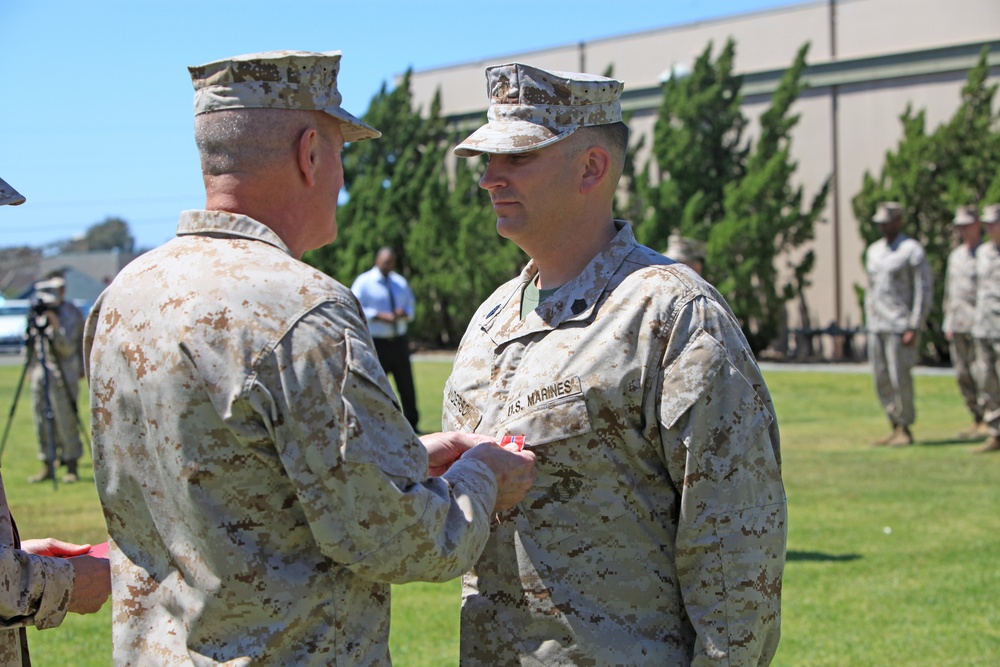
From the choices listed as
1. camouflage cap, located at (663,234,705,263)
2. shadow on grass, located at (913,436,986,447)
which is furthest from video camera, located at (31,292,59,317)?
shadow on grass, located at (913,436,986,447)

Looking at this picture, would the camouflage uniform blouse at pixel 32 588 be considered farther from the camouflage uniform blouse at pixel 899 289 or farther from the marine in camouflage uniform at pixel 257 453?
the camouflage uniform blouse at pixel 899 289

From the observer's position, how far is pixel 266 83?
243 centimetres

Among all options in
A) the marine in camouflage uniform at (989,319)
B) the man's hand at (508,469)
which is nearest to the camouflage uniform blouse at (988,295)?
the marine in camouflage uniform at (989,319)

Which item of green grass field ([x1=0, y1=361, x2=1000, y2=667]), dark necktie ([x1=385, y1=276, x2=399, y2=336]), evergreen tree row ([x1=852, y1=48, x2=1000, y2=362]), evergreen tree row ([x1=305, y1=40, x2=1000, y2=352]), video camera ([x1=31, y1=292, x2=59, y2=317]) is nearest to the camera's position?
green grass field ([x1=0, y1=361, x2=1000, y2=667])

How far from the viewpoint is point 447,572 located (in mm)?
2410

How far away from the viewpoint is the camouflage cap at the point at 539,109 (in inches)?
118

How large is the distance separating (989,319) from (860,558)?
5.60 meters

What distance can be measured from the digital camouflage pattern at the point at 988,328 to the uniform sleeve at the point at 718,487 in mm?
10005

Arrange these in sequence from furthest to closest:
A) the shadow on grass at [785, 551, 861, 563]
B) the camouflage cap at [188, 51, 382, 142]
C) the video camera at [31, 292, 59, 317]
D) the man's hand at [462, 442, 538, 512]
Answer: the video camera at [31, 292, 59, 317]
the shadow on grass at [785, 551, 861, 563]
the man's hand at [462, 442, 538, 512]
the camouflage cap at [188, 51, 382, 142]

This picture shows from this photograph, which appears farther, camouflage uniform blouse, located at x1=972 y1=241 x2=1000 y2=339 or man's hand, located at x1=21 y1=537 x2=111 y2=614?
camouflage uniform blouse, located at x1=972 y1=241 x2=1000 y2=339

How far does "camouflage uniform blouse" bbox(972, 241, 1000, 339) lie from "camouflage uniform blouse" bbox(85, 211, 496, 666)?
1086 cm

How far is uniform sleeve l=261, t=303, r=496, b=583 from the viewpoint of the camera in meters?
2.23

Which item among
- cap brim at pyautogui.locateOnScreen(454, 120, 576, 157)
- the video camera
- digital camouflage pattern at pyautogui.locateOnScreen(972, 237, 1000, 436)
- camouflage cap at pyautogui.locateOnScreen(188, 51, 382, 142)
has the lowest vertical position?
digital camouflage pattern at pyautogui.locateOnScreen(972, 237, 1000, 436)

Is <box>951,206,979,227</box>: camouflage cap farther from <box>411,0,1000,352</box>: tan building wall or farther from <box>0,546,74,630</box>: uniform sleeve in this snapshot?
<box>0,546,74,630</box>: uniform sleeve
